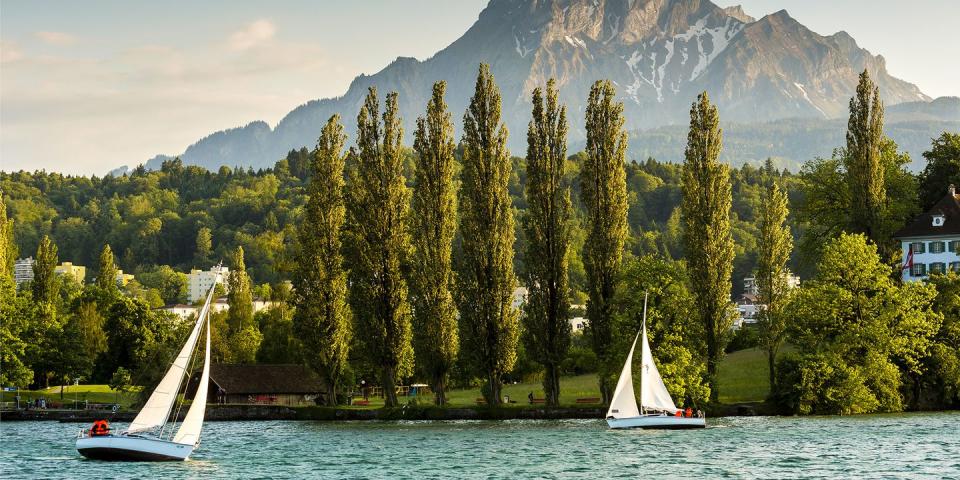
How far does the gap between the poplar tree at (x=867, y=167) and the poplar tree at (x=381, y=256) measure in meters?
33.6

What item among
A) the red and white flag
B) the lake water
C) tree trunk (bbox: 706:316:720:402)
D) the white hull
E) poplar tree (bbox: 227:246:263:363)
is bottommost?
the lake water

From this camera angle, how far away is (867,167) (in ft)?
303

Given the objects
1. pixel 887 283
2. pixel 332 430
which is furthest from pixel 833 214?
pixel 332 430

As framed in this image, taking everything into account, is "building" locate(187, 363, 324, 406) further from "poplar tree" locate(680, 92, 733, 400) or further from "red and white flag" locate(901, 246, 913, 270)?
"red and white flag" locate(901, 246, 913, 270)

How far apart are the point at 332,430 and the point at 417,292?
1233cm

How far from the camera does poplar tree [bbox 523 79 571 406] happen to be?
274 feet

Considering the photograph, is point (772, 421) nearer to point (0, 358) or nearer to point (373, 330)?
point (373, 330)

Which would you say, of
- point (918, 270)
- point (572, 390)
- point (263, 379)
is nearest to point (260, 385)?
point (263, 379)

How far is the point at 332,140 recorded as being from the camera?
9200cm

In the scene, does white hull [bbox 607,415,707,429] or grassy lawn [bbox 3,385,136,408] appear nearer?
white hull [bbox 607,415,707,429]

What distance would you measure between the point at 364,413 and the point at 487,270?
595 inches

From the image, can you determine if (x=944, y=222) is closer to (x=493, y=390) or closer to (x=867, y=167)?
(x=867, y=167)

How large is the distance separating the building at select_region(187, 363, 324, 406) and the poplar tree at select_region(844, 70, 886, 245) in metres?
46.6

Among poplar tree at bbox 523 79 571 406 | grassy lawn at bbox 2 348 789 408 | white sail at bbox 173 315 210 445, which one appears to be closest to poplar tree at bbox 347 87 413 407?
grassy lawn at bbox 2 348 789 408
